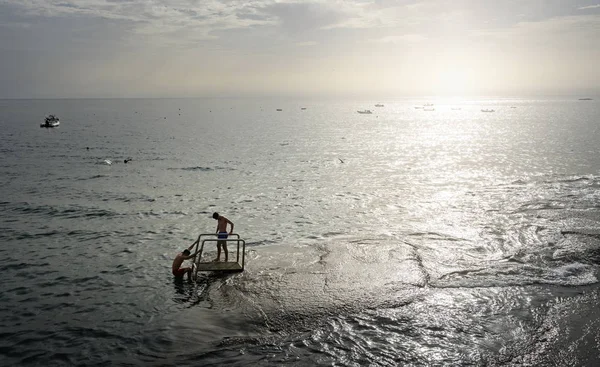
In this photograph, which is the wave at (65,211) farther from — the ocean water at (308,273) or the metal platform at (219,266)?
the metal platform at (219,266)

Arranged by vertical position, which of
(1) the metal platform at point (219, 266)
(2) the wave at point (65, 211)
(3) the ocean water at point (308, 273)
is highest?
(2) the wave at point (65, 211)

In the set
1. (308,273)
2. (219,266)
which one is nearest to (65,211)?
(219,266)

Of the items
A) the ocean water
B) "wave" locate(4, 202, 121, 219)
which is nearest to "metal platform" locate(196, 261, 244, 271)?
the ocean water

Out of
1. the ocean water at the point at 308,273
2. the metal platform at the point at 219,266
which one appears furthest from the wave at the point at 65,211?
the metal platform at the point at 219,266

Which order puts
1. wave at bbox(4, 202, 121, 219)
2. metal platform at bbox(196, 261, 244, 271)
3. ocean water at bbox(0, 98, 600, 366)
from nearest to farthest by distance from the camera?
ocean water at bbox(0, 98, 600, 366) → metal platform at bbox(196, 261, 244, 271) → wave at bbox(4, 202, 121, 219)

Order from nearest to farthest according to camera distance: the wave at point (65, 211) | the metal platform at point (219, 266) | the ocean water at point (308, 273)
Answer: the ocean water at point (308, 273), the metal platform at point (219, 266), the wave at point (65, 211)

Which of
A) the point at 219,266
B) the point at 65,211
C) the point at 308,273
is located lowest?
the point at 308,273

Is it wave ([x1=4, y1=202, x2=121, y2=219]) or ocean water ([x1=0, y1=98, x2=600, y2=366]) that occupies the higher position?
wave ([x1=4, y1=202, x2=121, y2=219])

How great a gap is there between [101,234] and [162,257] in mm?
5900

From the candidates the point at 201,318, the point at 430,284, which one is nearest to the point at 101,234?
the point at 201,318

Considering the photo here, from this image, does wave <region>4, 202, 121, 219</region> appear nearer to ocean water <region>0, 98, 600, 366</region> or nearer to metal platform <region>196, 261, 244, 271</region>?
ocean water <region>0, 98, 600, 366</region>

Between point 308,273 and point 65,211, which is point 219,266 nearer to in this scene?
point 308,273

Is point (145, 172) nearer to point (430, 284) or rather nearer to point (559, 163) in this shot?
point (430, 284)

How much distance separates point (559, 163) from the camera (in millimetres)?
51656
